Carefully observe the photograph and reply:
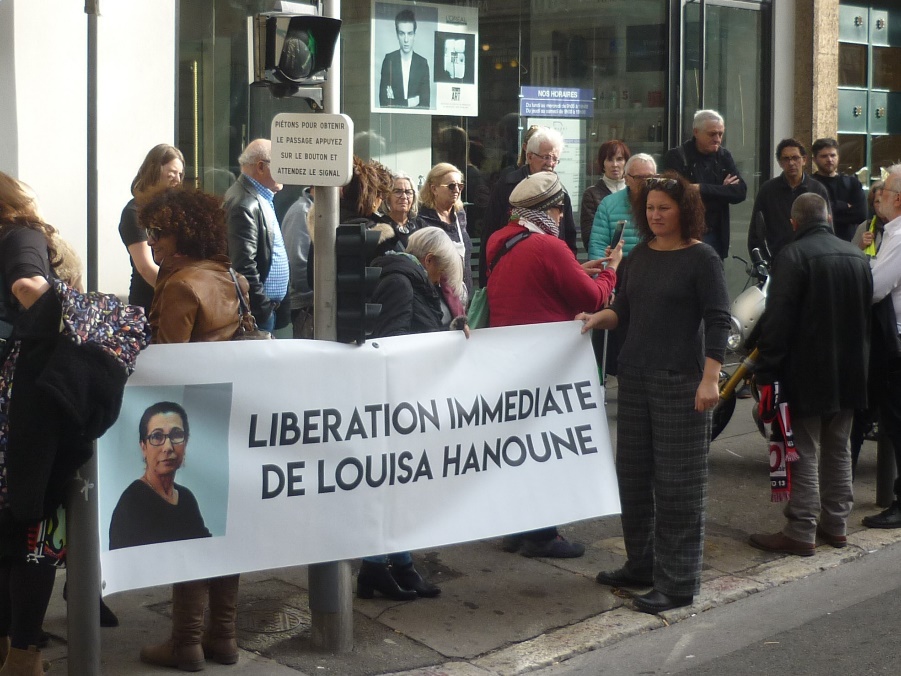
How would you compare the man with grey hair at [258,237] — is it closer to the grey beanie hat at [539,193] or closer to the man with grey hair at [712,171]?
the grey beanie hat at [539,193]

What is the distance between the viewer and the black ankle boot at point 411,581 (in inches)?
224

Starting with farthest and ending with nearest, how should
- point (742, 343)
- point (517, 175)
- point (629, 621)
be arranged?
1. point (517, 175)
2. point (742, 343)
3. point (629, 621)

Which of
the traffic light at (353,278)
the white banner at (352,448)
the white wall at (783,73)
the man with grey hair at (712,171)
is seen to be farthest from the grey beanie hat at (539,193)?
the white wall at (783,73)

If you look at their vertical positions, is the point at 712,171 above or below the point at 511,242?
above

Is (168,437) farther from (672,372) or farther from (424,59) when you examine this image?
(424,59)

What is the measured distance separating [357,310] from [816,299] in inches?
105

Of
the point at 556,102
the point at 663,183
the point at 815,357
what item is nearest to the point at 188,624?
the point at 663,183

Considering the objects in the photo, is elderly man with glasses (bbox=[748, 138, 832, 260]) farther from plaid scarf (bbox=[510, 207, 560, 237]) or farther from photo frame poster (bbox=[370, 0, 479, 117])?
plaid scarf (bbox=[510, 207, 560, 237])

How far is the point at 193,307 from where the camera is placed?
4.69 metres

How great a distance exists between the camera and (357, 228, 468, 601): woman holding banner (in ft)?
18.1

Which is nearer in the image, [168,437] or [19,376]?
[19,376]

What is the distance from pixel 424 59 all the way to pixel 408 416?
651 cm

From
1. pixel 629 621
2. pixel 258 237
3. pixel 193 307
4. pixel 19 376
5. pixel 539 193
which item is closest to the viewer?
pixel 19 376

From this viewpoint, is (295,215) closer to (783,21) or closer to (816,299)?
(816,299)
